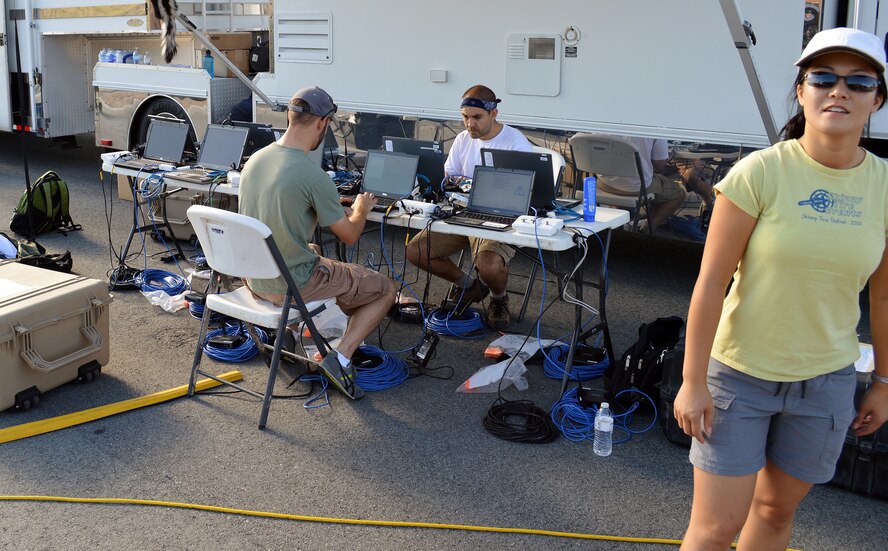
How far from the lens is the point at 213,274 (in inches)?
177

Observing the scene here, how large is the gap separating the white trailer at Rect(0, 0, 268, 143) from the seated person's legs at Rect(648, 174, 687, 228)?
5.15m

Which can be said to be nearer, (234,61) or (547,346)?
(547,346)

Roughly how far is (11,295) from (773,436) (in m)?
3.43

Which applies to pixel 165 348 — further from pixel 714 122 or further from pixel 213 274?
pixel 714 122

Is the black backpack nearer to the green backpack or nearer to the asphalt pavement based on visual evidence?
the asphalt pavement

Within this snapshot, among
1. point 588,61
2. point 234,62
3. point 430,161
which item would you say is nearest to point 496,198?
point 430,161

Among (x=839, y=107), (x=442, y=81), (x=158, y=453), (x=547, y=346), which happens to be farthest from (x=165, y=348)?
(x=839, y=107)

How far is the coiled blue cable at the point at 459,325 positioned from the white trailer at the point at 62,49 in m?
5.10

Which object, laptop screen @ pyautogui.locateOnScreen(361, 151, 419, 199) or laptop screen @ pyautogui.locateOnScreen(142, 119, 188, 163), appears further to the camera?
laptop screen @ pyautogui.locateOnScreen(142, 119, 188, 163)

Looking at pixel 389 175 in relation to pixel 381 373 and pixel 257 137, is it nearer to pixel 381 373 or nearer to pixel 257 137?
pixel 381 373

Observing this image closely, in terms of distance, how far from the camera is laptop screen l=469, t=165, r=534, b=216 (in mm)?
4824

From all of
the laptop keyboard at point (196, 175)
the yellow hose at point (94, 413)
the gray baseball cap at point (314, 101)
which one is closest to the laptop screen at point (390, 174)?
the gray baseball cap at point (314, 101)

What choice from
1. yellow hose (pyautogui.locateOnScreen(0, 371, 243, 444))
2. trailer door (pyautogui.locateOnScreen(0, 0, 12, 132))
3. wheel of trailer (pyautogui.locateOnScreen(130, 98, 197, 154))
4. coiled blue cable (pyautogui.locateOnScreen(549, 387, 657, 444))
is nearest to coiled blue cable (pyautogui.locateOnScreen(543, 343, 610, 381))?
coiled blue cable (pyautogui.locateOnScreen(549, 387, 657, 444))

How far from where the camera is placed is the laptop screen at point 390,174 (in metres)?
5.26
